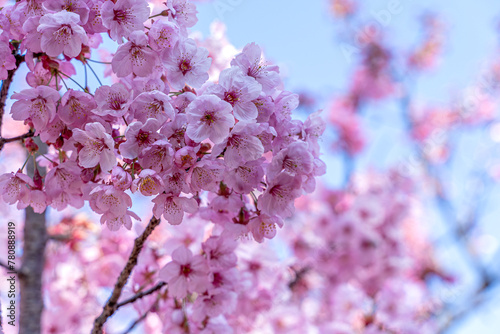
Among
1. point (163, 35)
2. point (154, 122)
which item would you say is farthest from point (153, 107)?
point (163, 35)

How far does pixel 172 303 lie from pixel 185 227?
261 mm

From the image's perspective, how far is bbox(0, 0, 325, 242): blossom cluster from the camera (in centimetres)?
89

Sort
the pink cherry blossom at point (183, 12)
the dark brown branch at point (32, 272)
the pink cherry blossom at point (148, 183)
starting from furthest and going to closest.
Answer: the dark brown branch at point (32, 272) → the pink cherry blossom at point (183, 12) → the pink cherry blossom at point (148, 183)

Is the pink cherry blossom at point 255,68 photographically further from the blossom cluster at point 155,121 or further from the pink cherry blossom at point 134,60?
the pink cherry blossom at point 134,60

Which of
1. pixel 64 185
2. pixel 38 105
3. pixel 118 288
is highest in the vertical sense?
pixel 38 105

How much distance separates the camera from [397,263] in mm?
3977

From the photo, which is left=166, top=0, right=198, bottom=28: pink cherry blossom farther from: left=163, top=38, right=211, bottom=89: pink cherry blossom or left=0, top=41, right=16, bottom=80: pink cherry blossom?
left=0, top=41, right=16, bottom=80: pink cherry blossom

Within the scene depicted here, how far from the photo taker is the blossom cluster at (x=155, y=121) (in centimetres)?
89

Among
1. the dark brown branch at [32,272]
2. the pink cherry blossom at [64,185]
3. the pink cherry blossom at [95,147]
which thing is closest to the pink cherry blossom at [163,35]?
the pink cherry blossom at [95,147]

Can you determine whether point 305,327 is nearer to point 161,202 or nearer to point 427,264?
point 161,202

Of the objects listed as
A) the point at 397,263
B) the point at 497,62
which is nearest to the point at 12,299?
the point at 397,263

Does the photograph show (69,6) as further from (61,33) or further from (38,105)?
(38,105)

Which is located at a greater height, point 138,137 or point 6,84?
point 6,84

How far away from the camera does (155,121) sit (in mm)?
865
